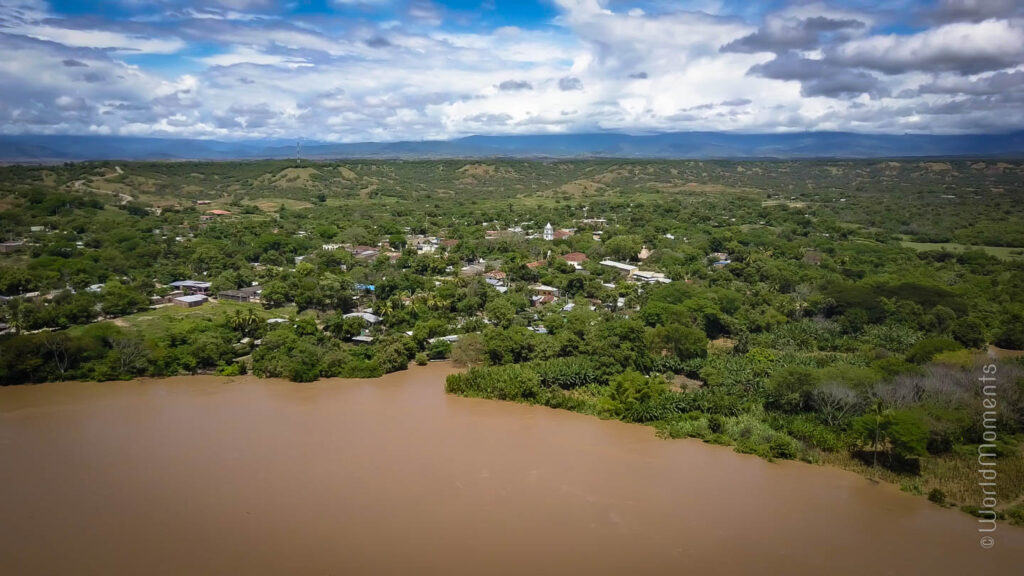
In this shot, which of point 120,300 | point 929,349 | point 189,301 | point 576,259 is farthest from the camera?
point 576,259

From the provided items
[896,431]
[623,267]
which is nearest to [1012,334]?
[896,431]

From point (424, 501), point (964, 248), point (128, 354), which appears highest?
point (964, 248)

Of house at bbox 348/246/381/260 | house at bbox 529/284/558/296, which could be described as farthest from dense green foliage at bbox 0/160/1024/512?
house at bbox 348/246/381/260

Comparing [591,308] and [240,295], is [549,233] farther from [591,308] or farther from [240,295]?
[240,295]

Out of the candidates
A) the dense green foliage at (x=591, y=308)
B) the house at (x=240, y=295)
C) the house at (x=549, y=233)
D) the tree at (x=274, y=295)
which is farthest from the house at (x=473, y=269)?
the house at (x=240, y=295)

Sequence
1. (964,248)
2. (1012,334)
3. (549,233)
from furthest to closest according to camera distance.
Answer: (549,233), (964,248), (1012,334)

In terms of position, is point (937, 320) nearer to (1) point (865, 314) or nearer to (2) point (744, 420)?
(1) point (865, 314)

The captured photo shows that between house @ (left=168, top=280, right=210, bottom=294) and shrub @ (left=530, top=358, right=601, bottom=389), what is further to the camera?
house @ (left=168, top=280, right=210, bottom=294)

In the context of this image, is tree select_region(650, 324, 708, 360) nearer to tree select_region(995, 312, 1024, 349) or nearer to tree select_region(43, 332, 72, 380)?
tree select_region(995, 312, 1024, 349)
